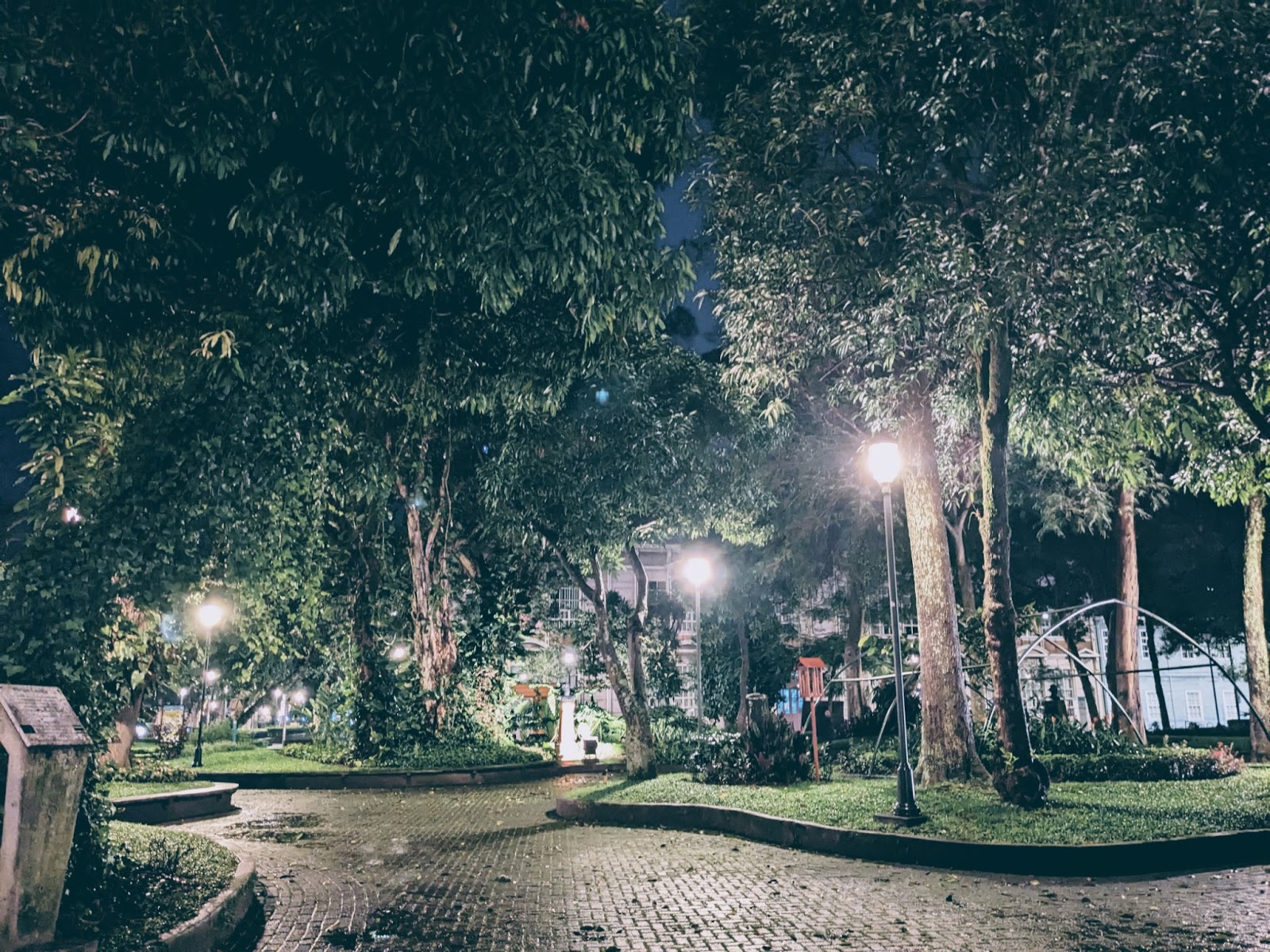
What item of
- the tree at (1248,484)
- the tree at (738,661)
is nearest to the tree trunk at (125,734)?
the tree at (1248,484)

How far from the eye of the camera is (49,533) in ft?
23.6

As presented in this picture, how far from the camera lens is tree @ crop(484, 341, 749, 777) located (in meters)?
18.7

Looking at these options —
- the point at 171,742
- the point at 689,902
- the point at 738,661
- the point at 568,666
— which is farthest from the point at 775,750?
the point at 568,666

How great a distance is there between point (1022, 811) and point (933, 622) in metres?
3.75

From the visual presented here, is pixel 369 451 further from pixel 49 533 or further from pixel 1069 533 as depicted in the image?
pixel 1069 533

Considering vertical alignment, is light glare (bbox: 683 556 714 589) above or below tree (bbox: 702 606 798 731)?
above

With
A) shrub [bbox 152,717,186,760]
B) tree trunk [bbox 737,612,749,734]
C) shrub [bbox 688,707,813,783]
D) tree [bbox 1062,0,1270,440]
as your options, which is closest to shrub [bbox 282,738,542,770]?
shrub [bbox 152,717,186,760]

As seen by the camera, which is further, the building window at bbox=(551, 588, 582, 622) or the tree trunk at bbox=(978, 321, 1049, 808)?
the building window at bbox=(551, 588, 582, 622)

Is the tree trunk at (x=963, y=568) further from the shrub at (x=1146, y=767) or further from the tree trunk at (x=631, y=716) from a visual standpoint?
the tree trunk at (x=631, y=716)

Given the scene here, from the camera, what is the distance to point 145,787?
17.8m

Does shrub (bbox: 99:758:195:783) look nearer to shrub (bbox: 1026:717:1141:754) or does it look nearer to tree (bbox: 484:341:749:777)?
tree (bbox: 484:341:749:777)

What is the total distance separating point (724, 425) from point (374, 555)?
33.8 ft

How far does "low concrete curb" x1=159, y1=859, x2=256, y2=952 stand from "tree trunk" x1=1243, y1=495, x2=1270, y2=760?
61.7ft

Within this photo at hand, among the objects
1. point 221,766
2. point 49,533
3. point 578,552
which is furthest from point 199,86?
point 221,766
